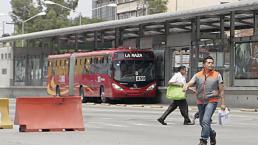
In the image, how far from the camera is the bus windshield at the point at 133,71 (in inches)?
1545

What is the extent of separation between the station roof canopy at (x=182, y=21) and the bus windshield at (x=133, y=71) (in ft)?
7.19

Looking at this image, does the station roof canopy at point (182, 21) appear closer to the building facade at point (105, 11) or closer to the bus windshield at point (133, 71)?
the bus windshield at point (133, 71)

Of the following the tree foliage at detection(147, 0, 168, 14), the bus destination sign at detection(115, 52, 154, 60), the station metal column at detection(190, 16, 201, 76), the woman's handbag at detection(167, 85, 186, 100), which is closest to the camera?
the woman's handbag at detection(167, 85, 186, 100)

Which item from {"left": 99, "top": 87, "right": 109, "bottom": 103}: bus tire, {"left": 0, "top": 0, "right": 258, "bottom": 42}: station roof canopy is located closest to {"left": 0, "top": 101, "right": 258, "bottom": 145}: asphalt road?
{"left": 0, "top": 0, "right": 258, "bottom": 42}: station roof canopy

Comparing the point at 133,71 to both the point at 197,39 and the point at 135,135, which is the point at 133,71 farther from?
the point at 135,135

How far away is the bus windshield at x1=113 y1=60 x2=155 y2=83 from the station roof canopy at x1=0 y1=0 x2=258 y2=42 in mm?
2191

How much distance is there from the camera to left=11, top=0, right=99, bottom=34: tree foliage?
8675cm

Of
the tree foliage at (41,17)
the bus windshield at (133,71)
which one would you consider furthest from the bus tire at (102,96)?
the tree foliage at (41,17)

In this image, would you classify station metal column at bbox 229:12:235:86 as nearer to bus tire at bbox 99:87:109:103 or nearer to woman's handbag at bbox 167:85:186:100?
bus tire at bbox 99:87:109:103

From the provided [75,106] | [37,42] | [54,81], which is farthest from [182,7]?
[75,106]

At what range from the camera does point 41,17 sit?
89.7 metres

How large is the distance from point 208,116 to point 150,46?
27912 mm

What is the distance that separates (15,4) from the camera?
92.1m

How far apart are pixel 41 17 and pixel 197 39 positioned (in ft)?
180
